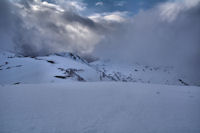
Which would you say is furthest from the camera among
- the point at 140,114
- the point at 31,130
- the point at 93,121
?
the point at 140,114

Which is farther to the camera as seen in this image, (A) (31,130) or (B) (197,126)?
(B) (197,126)

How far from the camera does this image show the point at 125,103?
4.33 meters

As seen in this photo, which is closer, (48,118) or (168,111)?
(48,118)

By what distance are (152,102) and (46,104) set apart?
14.0 ft

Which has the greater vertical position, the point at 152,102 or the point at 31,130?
the point at 152,102

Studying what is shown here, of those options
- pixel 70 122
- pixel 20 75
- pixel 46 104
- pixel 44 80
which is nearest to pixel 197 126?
pixel 70 122

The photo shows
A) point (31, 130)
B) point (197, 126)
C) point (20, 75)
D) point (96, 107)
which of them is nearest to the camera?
point (31, 130)

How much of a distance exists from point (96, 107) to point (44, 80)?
14.7m

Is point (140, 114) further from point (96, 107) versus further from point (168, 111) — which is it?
point (96, 107)

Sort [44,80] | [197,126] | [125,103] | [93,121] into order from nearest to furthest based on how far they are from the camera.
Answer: [197,126] → [93,121] → [125,103] → [44,80]

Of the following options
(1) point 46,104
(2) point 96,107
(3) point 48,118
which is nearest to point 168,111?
(2) point 96,107

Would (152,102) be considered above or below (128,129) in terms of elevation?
above

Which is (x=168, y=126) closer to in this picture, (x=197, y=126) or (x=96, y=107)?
(x=197, y=126)

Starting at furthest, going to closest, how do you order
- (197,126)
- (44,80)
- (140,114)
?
(44,80) < (140,114) < (197,126)
